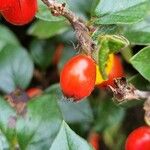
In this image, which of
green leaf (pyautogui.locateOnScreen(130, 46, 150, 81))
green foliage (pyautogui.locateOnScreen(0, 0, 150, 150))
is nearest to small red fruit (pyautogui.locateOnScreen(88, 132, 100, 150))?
green foliage (pyautogui.locateOnScreen(0, 0, 150, 150))

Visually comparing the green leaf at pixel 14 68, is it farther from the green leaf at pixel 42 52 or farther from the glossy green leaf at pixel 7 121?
the glossy green leaf at pixel 7 121

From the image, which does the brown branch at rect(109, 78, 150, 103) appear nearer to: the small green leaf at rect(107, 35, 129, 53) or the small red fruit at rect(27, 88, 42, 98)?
the small green leaf at rect(107, 35, 129, 53)

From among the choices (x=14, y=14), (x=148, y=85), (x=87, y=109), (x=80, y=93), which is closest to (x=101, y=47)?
(x=80, y=93)

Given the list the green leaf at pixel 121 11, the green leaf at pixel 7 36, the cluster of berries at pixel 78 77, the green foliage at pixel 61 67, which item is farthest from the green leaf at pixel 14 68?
the cluster of berries at pixel 78 77

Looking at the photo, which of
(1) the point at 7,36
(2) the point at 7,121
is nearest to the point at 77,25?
(2) the point at 7,121

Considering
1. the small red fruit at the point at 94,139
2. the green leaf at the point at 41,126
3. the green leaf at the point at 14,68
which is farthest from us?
the small red fruit at the point at 94,139

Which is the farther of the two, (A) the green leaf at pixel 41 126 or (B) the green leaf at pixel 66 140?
(A) the green leaf at pixel 41 126

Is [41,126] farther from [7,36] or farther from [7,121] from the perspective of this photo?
[7,36]

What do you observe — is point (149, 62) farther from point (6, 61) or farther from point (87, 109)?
point (6, 61)

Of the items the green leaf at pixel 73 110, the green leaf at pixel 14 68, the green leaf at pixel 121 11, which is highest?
the green leaf at pixel 121 11
